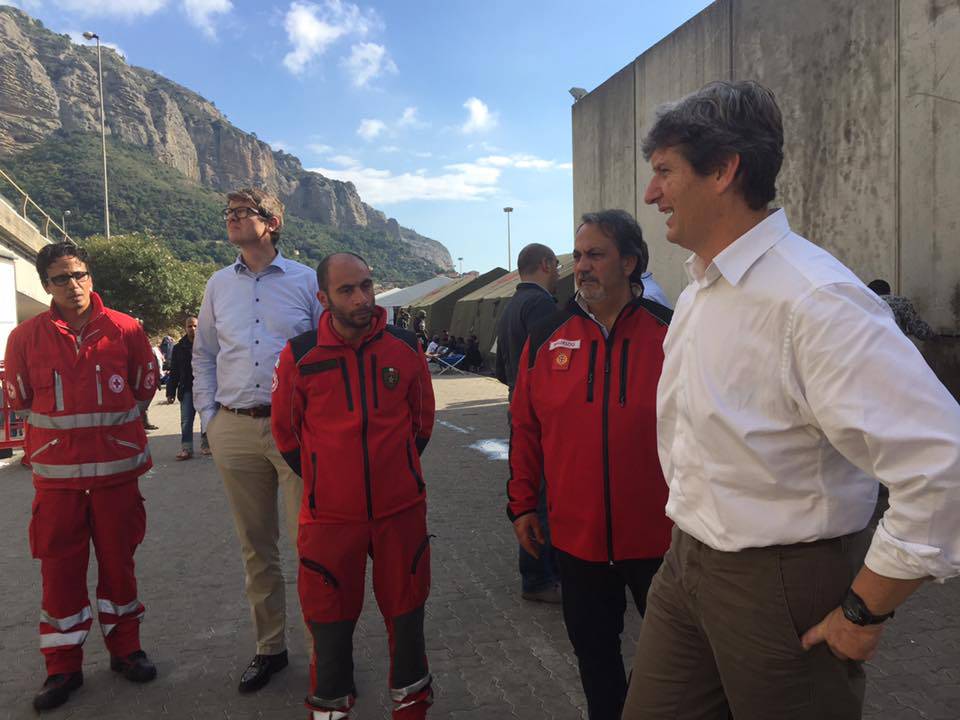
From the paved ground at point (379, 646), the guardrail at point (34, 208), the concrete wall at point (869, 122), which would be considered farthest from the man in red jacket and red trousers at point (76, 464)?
the guardrail at point (34, 208)

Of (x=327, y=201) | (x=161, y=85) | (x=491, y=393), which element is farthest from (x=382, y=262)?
(x=491, y=393)

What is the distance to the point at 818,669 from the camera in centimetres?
147

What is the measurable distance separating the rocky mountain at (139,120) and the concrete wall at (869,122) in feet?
285

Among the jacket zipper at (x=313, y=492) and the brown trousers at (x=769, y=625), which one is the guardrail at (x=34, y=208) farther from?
the brown trousers at (x=769, y=625)

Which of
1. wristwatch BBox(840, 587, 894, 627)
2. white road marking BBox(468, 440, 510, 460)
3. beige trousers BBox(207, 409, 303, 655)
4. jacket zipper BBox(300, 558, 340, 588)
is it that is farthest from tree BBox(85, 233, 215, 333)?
wristwatch BBox(840, 587, 894, 627)

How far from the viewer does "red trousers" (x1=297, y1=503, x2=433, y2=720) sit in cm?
271

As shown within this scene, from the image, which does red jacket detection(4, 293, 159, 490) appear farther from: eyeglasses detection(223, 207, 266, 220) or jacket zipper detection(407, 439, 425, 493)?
jacket zipper detection(407, 439, 425, 493)

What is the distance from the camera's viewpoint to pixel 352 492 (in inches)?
106

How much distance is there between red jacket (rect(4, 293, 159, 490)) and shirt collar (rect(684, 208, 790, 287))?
3.10 metres

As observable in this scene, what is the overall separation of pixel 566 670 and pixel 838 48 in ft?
22.2

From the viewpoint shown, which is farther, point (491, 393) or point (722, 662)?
point (491, 393)

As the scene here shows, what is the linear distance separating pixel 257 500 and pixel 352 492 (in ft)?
3.34

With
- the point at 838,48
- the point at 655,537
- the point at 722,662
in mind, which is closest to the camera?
the point at 722,662

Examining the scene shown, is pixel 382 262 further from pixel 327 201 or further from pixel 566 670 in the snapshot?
pixel 566 670
